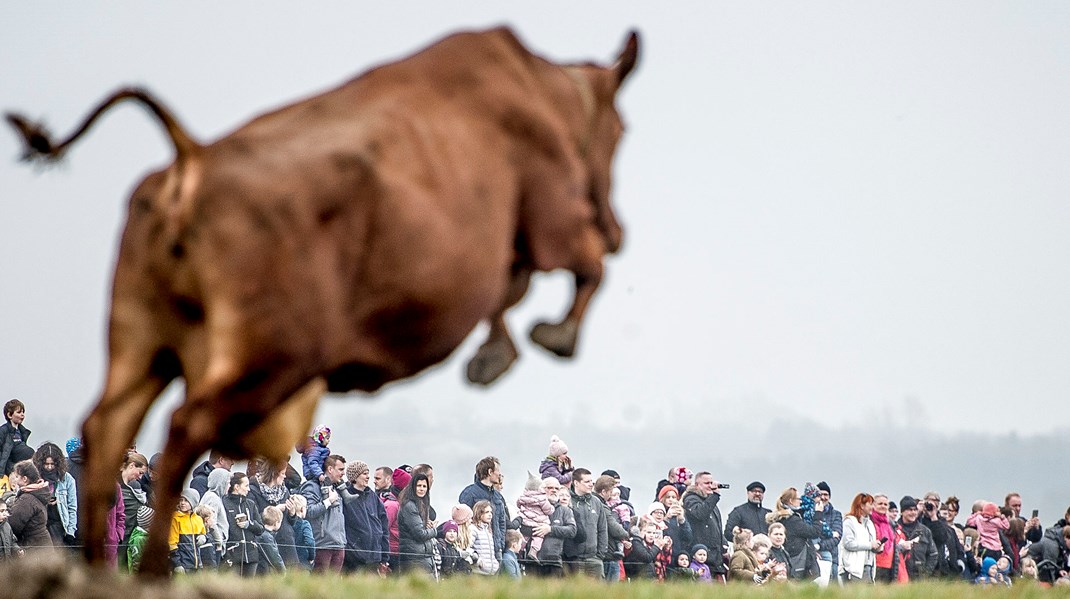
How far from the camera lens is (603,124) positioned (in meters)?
7.93

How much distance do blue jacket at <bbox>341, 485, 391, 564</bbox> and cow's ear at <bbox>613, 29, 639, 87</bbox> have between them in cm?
565

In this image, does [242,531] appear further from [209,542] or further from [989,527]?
[989,527]

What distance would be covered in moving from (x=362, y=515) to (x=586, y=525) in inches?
79.9

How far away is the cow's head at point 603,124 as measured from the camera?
7.77m

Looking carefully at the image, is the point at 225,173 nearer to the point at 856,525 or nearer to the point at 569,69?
the point at 569,69

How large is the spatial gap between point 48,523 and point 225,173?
630cm

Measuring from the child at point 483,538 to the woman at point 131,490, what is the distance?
9.45 feet

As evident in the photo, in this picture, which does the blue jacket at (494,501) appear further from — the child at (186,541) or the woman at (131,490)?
the woman at (131,490)

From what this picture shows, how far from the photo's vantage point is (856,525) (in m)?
15.8

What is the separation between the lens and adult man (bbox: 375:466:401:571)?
13016mm

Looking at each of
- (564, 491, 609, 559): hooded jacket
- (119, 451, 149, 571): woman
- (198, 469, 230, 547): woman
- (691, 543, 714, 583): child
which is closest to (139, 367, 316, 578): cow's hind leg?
(119, 451, 149, 571): woman

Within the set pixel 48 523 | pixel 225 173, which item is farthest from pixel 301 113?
pixel 48 523

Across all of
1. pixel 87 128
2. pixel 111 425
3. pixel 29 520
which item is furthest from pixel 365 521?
pixel 87 128

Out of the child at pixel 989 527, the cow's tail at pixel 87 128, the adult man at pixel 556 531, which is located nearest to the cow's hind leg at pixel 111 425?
the cow's tail at pixel 87 128
